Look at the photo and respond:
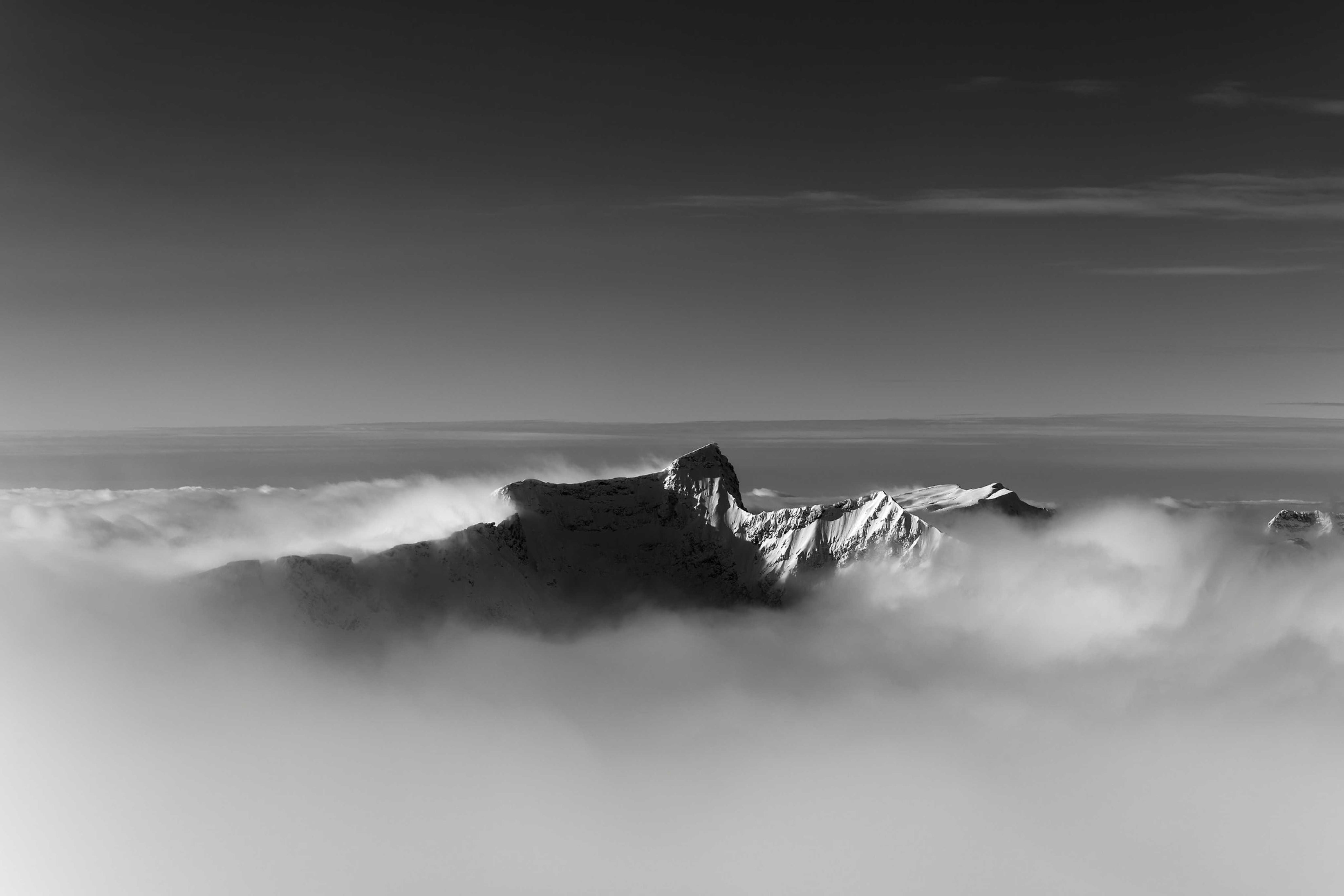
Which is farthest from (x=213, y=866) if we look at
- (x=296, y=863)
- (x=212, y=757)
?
(x=296, y=863)

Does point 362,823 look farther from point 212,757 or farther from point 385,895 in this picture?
point 212,757

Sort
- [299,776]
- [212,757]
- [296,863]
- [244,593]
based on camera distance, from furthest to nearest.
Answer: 1. [244,593]
2. [299,776]
3. [296,863]
4. [212,757]

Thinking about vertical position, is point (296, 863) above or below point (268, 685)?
below

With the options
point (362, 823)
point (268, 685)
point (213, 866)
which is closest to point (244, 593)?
point (268, 685)

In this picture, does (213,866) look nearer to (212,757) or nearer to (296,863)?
(212,757)

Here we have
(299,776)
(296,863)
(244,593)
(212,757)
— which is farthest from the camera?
(244,593)

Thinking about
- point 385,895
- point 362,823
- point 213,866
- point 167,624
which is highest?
point 167,624

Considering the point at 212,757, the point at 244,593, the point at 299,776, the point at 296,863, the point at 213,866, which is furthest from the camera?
the point at 244,593

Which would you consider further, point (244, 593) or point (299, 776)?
point (244, 593)

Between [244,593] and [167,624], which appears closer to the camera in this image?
[167,624]
